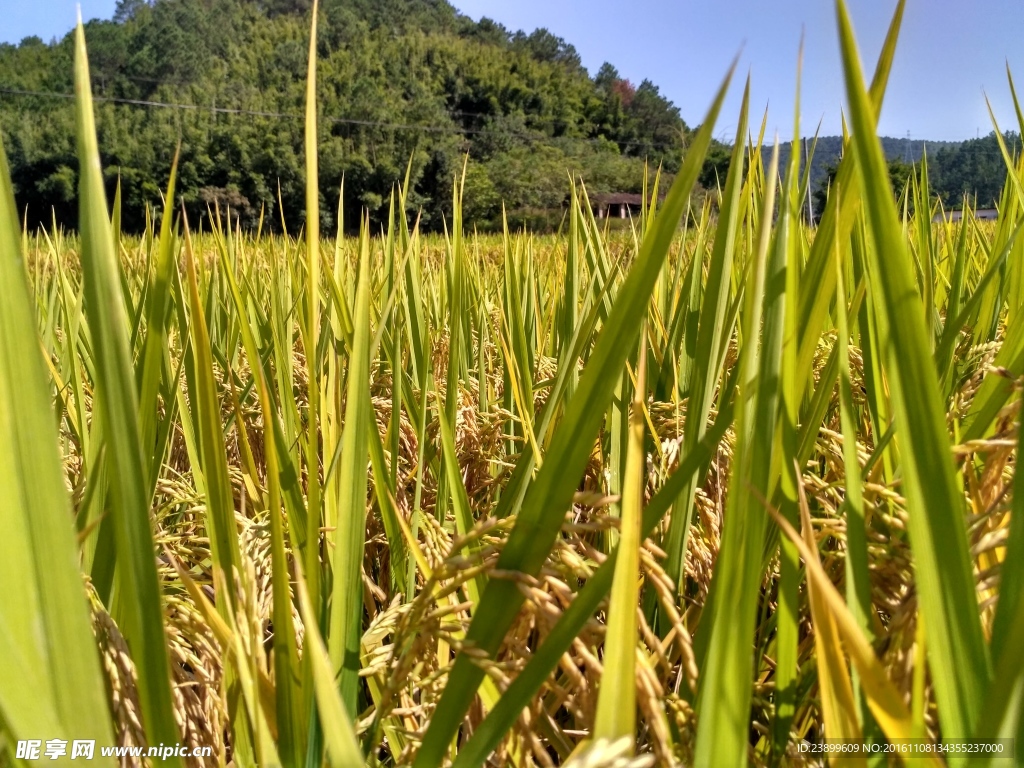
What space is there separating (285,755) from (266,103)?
26.1 meters

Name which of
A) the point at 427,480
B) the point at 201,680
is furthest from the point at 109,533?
the point at 427,480

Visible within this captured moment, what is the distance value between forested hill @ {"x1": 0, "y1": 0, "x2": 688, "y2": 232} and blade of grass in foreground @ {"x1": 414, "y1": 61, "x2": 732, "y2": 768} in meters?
9.48

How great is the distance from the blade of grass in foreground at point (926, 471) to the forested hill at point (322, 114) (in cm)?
949

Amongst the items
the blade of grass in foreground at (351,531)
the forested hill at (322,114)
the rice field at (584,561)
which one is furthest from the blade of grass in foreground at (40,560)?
the forested hill at (322,114)

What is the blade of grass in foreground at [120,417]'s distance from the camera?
0.26 metres

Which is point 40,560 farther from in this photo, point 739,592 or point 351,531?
point 739,592

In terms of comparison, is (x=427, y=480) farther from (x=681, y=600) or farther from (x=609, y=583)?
(x=609, y=583)

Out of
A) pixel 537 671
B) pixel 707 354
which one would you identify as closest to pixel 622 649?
pixel 537 671

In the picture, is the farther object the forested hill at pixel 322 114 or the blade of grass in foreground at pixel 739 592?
the forested hill at pixel 322 114

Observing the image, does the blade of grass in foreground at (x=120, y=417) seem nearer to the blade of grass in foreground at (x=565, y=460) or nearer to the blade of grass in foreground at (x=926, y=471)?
the blade of grass in foreground at (x=565, y=460)

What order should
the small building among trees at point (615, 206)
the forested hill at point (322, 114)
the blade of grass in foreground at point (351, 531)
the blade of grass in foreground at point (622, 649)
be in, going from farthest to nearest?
the forested hill at point (322, 114) → the small building among trees at point (615, 206) → the blade of grass in foreground at point (351, 531) → the blade of grass in foreground at point (622, 649)

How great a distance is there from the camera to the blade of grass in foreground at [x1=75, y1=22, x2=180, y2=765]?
0.86ft

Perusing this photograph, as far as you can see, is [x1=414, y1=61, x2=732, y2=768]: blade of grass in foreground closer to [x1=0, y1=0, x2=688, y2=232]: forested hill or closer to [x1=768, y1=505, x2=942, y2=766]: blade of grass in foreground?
[x1=768, y1=505, x2=942, y2=766]: blade of grass in foreground

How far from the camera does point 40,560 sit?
0.24 metres
